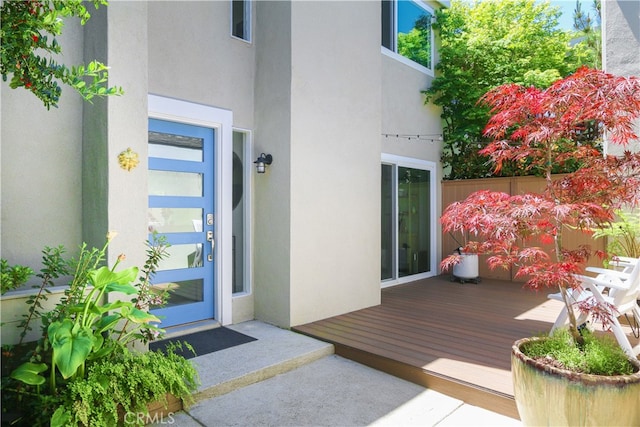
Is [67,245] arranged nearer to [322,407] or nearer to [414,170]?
[322,407]

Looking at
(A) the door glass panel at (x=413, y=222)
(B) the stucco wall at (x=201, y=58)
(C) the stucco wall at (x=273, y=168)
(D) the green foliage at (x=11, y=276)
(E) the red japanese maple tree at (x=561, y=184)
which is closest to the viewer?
(E) the red japanese maple tree at (x=561, y=184)

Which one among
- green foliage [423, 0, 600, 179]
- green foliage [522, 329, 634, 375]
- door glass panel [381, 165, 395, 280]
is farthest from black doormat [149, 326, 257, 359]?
green foliage [423, 0, 600, 179]

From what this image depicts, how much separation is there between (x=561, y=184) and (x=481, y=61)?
22.4 feet

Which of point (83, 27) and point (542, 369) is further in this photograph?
point (83, 27)

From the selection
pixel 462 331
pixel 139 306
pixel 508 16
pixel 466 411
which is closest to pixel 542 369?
pixel 466 411

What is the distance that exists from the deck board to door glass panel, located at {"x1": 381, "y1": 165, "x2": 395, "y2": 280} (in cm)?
47

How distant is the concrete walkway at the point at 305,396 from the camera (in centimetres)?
300

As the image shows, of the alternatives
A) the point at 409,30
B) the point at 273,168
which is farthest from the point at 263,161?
the point at 409,30

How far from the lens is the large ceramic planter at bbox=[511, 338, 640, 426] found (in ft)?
7.55

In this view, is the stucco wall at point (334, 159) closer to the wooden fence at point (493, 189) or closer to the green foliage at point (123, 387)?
the green foliage at point (123, 387)

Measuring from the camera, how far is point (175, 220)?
4613 millimetres

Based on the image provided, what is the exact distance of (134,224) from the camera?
11.2 feet

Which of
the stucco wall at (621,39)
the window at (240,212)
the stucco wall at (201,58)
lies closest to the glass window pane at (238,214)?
the window at (240,212)

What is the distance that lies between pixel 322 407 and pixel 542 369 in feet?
5.33
